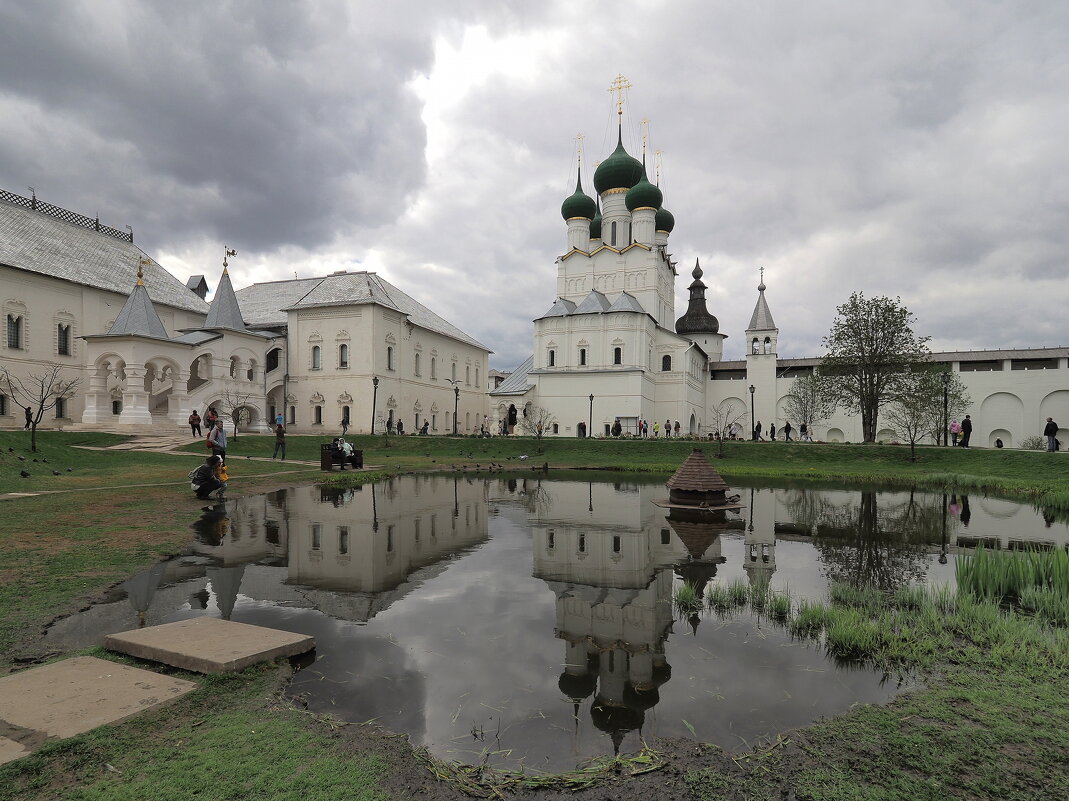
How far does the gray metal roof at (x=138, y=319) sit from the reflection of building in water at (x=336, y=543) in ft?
87.0

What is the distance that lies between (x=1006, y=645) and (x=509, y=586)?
5.01m

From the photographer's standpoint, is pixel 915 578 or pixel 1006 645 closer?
pixel 1006 645

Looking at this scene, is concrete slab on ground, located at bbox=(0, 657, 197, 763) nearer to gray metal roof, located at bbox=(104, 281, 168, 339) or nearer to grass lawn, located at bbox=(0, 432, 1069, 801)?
grass lawn, located at bbox=(0, 432, 1069, 801)

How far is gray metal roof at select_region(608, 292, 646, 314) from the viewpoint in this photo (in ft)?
152

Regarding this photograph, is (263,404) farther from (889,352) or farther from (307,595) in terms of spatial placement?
(889,352)

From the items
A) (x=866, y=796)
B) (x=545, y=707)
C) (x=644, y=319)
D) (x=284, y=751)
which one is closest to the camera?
(x=866, y=796)

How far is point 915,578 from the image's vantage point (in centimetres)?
765

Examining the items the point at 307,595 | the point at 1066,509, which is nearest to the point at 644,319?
the point at 1066,509

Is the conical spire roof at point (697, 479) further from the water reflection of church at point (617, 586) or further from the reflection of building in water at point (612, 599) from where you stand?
the reflection of building in water at point (612, 599)

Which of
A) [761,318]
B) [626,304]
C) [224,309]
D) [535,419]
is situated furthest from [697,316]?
[224,309]

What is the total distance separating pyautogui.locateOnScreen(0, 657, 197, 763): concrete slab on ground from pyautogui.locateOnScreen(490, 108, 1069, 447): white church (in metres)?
40.4

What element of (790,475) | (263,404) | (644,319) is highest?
(644,319)

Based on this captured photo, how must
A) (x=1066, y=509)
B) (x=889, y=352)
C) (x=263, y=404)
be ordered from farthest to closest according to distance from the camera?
(x=263, y=404) → (x=889, y=352) → (x=1066, y=509)

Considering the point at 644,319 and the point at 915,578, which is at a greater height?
the point at 644,319
